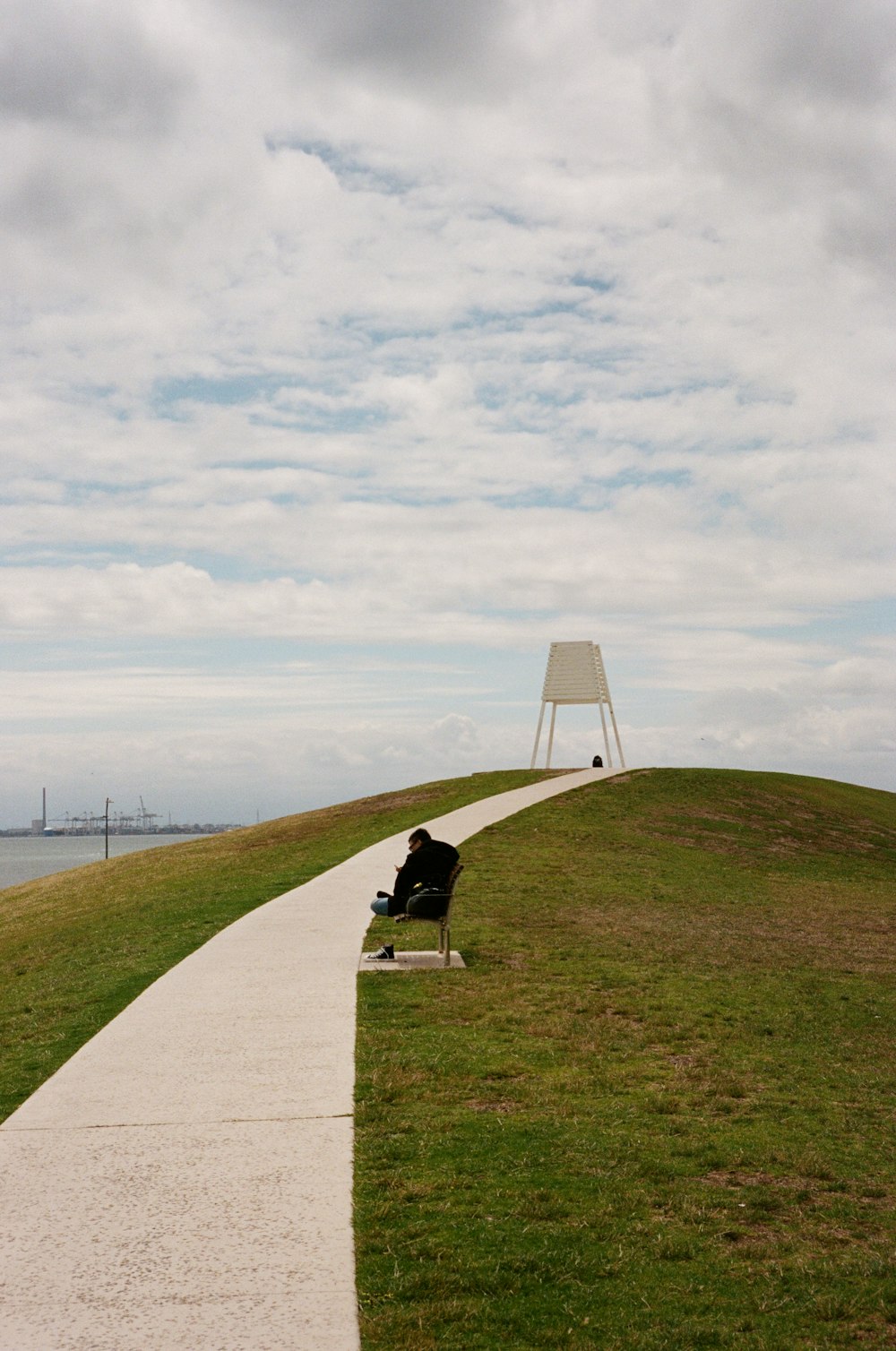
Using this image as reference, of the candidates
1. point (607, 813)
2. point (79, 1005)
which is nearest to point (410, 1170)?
point (79, 1005)

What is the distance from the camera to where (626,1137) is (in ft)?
25.4

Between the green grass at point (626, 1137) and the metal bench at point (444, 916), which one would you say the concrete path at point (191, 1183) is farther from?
the metal bench at point (444, 916)

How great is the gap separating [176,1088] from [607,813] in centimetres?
2454

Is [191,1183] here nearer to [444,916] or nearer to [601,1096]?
[601,1096]

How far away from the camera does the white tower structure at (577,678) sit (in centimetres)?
4503

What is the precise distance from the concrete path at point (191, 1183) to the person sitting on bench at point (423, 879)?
175 cm

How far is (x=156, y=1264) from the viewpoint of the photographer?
555 centimetres

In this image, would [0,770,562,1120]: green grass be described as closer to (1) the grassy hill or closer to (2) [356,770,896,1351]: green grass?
(1) the grassy hill

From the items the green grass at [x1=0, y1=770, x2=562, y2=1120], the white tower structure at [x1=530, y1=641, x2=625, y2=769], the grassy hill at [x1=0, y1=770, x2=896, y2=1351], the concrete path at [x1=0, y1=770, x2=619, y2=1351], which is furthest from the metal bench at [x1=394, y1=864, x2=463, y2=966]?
the white tower structure at [x1=530, y1=641, x2=625, y2=769]

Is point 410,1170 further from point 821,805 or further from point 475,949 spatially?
point 821,805

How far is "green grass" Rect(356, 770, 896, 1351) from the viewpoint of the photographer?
17.5ft

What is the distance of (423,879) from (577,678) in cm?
3237

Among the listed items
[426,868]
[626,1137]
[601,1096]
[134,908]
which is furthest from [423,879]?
[134,908]

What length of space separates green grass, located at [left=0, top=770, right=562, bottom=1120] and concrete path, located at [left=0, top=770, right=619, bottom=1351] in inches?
36.6
